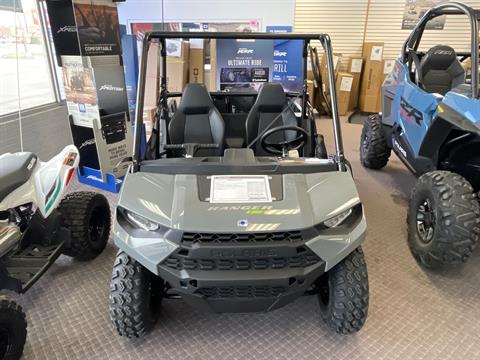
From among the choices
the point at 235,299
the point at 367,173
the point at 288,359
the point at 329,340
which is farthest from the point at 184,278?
the point at 367,173

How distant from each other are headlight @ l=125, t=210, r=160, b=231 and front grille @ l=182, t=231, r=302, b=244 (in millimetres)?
156

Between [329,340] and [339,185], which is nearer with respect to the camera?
[339,185]

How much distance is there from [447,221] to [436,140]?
0.70m

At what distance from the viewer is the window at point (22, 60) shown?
3.43 metres

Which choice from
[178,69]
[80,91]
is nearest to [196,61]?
[178,69]

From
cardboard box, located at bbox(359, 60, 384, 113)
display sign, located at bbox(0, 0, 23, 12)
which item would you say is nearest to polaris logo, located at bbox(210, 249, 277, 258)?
display sign, located at bbox(0, 0, 23, 12)

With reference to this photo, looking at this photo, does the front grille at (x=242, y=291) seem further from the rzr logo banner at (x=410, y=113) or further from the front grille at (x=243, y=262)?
the rzr logo banner at (x=410, y=113)

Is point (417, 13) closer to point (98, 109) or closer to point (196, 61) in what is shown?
point (196, 61)

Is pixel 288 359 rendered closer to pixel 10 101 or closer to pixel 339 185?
pixel 339 185

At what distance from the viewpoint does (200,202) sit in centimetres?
153

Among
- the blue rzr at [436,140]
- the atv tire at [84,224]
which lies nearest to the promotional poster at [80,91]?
the atv tire at [84,224]

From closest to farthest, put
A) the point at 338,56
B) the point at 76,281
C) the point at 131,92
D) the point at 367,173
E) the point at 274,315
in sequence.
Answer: the point at 274,315 < the point at 76,281 < the point at 367,173 < the point at 131,92 < the point at 338,56

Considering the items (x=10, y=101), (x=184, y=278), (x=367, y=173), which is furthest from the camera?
(x=367, y=173)

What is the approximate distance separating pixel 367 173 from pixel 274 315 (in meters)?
2.43
